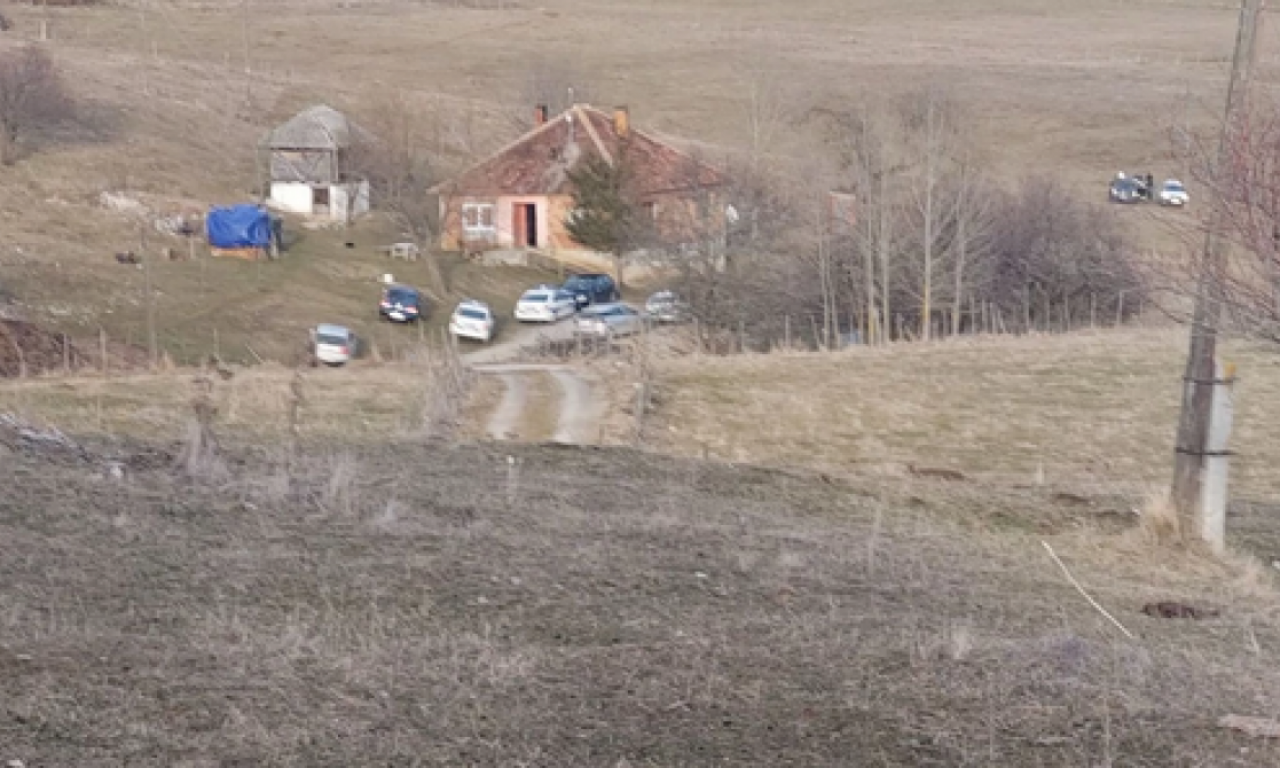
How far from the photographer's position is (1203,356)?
13.2 m

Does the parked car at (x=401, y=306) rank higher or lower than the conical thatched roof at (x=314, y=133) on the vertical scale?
lower

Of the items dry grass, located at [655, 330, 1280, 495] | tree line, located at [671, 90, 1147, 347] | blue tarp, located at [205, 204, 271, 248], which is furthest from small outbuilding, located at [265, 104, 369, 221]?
dry grass, located at [655, 330, 1280, 495]

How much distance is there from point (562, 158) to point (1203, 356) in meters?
49.5

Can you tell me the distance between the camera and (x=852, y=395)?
90.6 feet

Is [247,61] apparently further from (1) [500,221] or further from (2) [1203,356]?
(2) [1203,356]

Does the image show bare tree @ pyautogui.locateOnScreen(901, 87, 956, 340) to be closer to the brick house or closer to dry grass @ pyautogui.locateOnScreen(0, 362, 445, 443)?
the brick house

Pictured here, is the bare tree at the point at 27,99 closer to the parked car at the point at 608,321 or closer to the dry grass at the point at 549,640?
the parked car at the point at 608,321

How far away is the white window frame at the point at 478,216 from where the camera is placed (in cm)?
6075

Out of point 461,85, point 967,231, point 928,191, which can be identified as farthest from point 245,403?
point 461,85

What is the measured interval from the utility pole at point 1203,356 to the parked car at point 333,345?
2757 cm

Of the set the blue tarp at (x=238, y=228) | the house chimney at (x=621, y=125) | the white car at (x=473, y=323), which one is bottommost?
the white car at (x=473, y=323)

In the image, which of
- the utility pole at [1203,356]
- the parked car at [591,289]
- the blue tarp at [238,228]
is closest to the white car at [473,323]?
the parked car at [591,289]

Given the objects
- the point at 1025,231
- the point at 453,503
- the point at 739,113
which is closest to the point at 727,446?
the point at 453,503

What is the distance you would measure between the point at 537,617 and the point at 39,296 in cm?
3827
